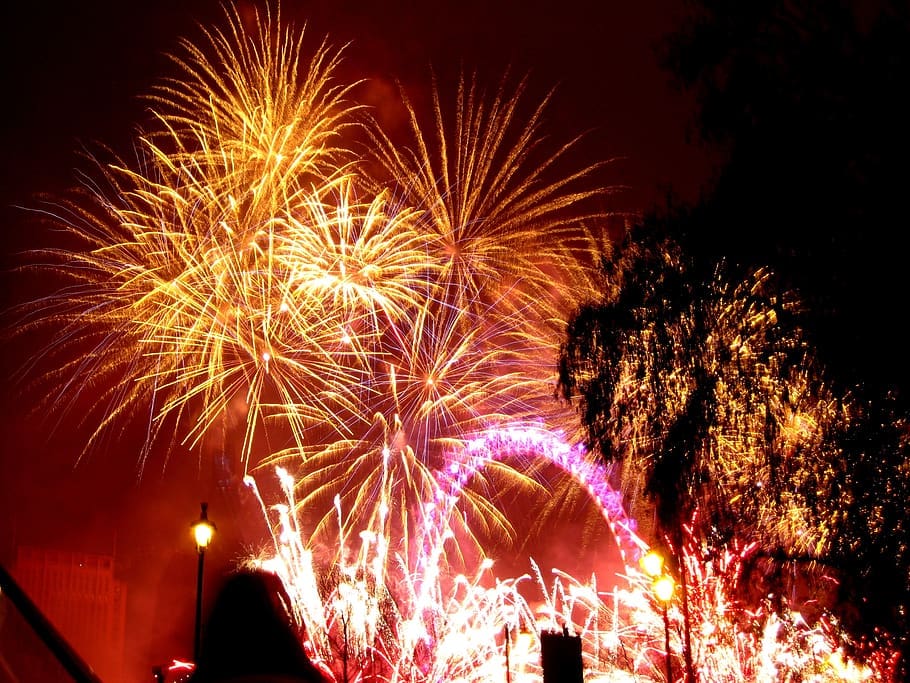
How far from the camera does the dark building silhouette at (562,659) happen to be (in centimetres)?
538

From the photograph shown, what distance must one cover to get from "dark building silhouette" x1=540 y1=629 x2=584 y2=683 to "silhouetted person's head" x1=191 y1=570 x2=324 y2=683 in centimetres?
195

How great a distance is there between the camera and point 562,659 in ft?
17.7

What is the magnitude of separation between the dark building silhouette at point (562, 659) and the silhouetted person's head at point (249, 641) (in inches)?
76.8

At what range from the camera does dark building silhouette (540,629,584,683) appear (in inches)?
212

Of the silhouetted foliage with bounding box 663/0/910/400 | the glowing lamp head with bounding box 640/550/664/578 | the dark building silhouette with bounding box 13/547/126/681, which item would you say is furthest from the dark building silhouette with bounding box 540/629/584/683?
the dark building silhouette with bounding box 13/547/126/681

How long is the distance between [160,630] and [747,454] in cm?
→ 1997

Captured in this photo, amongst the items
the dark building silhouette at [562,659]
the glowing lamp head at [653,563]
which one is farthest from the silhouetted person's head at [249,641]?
the glowing lamp head at [653,563]

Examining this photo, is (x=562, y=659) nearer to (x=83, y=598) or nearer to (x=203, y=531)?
(x=203, y=531)

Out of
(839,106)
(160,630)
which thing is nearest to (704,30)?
(839,106)

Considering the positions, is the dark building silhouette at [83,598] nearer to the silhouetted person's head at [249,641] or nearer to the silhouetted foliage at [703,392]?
the silhouetted foliage at [703,392]

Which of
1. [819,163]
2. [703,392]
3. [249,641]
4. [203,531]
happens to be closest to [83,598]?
[203,531]

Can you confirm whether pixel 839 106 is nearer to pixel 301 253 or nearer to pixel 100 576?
pixel 301 253

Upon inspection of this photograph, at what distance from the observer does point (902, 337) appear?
11.0 metres

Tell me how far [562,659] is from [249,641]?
2200 millimetres
